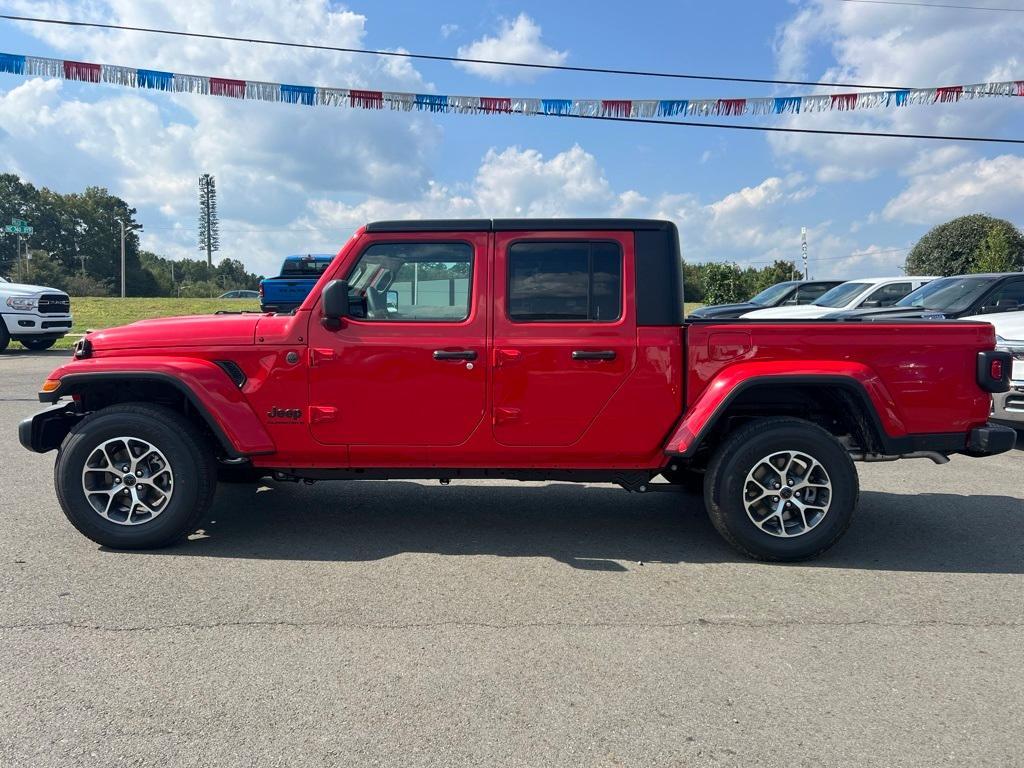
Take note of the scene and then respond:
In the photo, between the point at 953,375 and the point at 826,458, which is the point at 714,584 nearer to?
the point at 826,458

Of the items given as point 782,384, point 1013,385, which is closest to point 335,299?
point 782,384

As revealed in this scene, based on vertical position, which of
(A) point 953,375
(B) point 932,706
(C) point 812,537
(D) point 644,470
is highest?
(A) point 953,375

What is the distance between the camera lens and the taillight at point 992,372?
169 inches

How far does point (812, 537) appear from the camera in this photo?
14.1ft

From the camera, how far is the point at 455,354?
4359 mm

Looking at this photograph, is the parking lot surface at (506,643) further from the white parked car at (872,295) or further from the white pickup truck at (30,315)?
the white pickup truck at (30,315)

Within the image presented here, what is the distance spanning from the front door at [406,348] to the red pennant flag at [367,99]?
10.1 metres

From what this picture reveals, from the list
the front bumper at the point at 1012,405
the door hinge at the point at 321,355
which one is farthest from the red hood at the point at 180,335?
the front bumper at the point at 1012,405

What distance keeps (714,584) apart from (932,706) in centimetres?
129

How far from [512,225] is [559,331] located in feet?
2.25

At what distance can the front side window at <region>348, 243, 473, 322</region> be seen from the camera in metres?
4.48

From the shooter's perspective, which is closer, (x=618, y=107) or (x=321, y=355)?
(x=321, y=355)

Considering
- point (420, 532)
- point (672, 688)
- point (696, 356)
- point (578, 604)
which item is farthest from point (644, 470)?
point (672, 688)

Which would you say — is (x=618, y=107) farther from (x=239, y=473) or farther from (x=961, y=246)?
(x=961, y=246)
